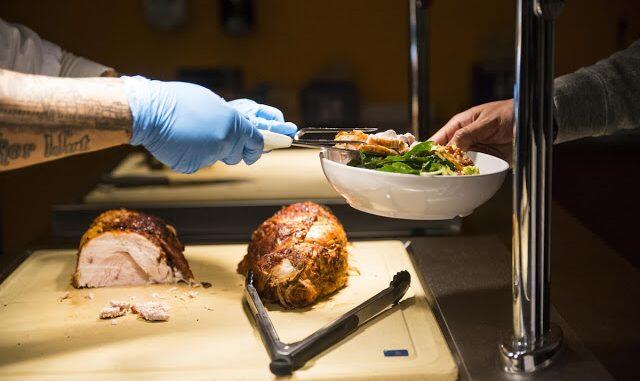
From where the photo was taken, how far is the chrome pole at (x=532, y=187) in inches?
46.6


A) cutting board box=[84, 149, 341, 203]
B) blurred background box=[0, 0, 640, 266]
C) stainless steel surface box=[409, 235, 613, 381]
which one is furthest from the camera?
blurred background box=[0, 0, 640, 266]

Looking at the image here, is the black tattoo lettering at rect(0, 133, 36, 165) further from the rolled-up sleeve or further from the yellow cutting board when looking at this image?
the rolled-up sleeve

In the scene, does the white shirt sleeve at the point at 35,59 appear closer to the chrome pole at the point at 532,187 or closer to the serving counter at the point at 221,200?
the serving counter at the point at 221,200

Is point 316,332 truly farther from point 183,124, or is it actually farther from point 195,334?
point 183,124

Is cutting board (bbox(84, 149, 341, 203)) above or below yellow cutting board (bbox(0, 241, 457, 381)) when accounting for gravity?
above

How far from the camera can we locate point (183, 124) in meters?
1.49

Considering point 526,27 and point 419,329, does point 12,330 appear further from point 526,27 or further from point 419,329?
point 526,27

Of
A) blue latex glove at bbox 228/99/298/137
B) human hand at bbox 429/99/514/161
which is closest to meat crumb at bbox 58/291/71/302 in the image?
blue latex glove at bbox 228/99/298/137

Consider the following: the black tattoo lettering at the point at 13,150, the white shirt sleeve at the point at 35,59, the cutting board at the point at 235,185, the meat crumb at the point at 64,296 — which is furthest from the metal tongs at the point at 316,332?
the white shirt sleeve at the point at 35,59

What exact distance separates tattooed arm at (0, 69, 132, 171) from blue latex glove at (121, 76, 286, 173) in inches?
1.3

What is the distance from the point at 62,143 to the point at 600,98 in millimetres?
1088

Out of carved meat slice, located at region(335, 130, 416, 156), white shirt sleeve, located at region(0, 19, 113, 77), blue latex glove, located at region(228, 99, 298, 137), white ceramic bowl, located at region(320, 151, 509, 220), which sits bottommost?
white ceramic bowl, located at region(320, 151, 509, 220)

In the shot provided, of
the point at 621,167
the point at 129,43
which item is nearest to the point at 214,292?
the point at 621,167

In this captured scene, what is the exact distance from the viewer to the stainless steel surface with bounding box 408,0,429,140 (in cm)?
183
